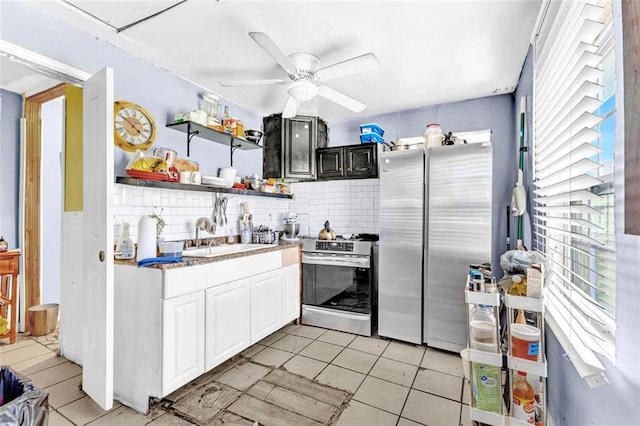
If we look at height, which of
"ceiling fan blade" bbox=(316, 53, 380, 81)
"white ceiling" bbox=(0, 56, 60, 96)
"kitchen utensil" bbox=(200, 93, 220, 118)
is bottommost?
"ceiling fan blade" bbox=(316, 53, 380, 81)

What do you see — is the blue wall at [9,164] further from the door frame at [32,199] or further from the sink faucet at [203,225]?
the sink faucet at [203,225]

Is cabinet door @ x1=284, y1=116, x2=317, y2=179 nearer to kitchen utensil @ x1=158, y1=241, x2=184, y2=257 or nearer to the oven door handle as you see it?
the oven door handle

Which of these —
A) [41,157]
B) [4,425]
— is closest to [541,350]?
[4,425]

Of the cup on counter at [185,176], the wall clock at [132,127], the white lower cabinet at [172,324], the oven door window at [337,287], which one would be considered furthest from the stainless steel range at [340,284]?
the wall clock at [132,127]

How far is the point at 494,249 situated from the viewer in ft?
10.2

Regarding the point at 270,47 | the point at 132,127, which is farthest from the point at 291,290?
the point at 270,47

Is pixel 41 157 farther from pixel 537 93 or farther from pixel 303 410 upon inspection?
pixel 537 93

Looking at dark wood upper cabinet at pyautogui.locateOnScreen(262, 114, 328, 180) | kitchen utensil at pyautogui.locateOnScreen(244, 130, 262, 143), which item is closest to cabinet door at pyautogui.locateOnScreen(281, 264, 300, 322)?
dark wood upper cabinet at pyautogui.locateOnScreen(262, 114, 328, 180)

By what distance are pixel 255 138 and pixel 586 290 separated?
9.51 ft

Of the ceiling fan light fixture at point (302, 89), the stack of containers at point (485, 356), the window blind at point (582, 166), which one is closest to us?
the window blind at point (582, 166)

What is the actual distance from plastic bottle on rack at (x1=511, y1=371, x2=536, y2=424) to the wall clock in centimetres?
288

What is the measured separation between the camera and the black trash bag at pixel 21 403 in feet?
3.68

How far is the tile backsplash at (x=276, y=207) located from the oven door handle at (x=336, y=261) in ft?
2.23

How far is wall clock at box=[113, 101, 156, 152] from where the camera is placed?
225 cm
